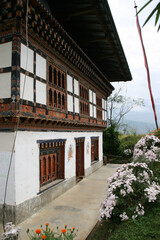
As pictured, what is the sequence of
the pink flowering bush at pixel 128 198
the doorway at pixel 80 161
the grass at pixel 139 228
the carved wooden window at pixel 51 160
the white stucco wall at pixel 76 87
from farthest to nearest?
the doorway at pixel 80 161 → the white stucco wall at pixel 76 87 → the carved wooden window at pixel 51 160 → the pink flowering bush at pixel 128 198 → the grass at pixel 139 228

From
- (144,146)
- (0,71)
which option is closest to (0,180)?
(0,71)

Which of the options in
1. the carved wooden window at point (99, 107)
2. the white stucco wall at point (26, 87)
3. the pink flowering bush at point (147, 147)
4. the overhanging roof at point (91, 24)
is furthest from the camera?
the carved wooden window at point (99, 107)

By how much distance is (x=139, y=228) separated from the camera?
324 cm

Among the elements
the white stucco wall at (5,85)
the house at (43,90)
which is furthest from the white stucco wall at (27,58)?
the white stucco wall at (5,85)

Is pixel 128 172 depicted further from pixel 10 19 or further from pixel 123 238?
pixel 10 19

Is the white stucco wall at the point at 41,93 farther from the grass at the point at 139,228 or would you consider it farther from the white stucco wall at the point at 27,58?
the grass at the point at 139,228

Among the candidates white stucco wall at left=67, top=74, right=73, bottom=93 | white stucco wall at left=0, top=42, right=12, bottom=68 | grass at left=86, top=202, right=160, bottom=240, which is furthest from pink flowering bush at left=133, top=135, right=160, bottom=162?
white stucco wall at left=0, top=42, right=12, bottom=68

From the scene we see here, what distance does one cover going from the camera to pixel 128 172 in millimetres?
4473

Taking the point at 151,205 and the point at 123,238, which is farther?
the point at 151,205

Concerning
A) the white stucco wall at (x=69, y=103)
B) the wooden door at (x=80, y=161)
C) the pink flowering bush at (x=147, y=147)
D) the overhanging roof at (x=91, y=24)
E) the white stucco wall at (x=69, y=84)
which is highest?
the overhanging roof at (x=91, y=24)

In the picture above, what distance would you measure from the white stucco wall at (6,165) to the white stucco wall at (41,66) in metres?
2.12

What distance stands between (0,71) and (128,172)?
4234 mm

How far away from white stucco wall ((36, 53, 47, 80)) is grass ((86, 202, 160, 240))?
4.52 meters

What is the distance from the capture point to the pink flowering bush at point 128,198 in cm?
370
